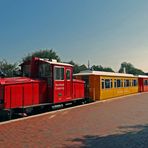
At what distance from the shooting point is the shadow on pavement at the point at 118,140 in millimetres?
8484

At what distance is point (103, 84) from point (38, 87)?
12.6m

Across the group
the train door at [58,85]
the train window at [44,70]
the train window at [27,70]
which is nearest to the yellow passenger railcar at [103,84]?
the train door at [58,85]

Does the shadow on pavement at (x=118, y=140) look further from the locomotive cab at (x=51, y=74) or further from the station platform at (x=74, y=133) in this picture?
the locomotive cab at (x=51, y=74)

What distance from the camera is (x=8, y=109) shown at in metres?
13.5

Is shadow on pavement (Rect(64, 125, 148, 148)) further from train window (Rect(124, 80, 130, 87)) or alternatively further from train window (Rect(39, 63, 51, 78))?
train window (Rect(124, 80, 130, 87))

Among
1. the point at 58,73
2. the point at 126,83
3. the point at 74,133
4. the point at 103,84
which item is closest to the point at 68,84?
the point at 58,73

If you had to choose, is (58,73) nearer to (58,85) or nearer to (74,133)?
(58,85)

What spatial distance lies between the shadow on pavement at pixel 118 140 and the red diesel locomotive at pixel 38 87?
17.5 ft

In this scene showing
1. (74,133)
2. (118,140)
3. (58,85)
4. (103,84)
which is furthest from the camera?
(103,84)

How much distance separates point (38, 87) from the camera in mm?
15875

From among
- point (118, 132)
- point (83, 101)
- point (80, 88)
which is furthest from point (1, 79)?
point (83, 101)

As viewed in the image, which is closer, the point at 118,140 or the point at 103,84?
the point at 118,140

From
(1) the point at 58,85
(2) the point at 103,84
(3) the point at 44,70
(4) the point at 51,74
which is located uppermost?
(3) the point at 44,70

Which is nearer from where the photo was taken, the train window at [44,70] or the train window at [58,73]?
the train window at [44,70]
